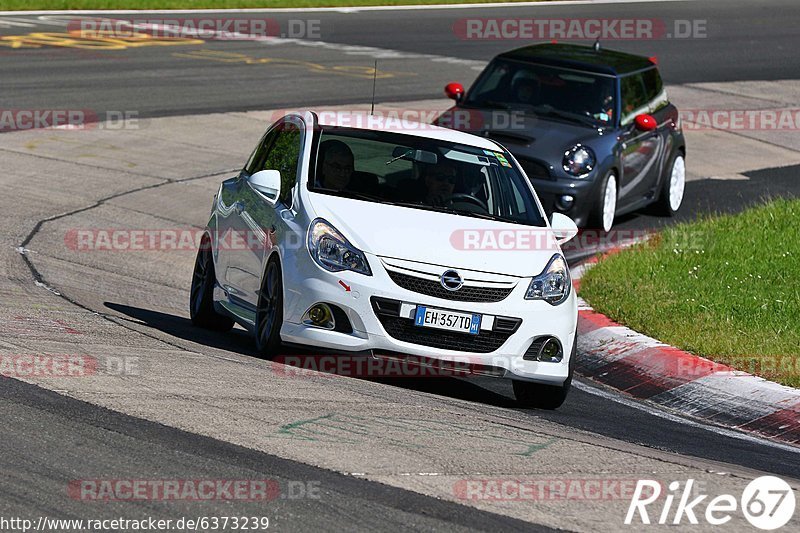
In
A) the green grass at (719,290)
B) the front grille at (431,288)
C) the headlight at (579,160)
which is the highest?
the front grille at (431,288)

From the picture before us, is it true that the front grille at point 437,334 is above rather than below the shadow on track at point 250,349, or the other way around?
above

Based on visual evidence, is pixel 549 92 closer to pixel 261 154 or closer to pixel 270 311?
pixel 261 154

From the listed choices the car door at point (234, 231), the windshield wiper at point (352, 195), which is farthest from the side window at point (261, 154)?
the windshield wiper at point (352, 195)

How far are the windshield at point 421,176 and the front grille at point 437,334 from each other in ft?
3.48

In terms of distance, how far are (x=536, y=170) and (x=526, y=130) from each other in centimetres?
50

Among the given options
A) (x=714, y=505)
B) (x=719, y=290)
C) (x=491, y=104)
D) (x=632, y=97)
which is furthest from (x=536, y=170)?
(x=714, y=505)

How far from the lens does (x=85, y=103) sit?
2041 cm

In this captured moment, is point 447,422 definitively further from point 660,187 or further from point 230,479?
point 660,187

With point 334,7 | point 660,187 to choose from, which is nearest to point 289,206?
point 660,187

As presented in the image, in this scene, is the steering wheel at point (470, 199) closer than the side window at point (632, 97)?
Yes

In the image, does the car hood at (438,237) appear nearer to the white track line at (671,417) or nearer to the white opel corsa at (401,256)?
the white opel corsa at (401,256)

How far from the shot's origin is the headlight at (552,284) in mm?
8844

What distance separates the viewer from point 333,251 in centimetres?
871

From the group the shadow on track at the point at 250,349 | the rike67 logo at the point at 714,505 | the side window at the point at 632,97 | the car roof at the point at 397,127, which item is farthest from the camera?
the side window at the point at 632,97
